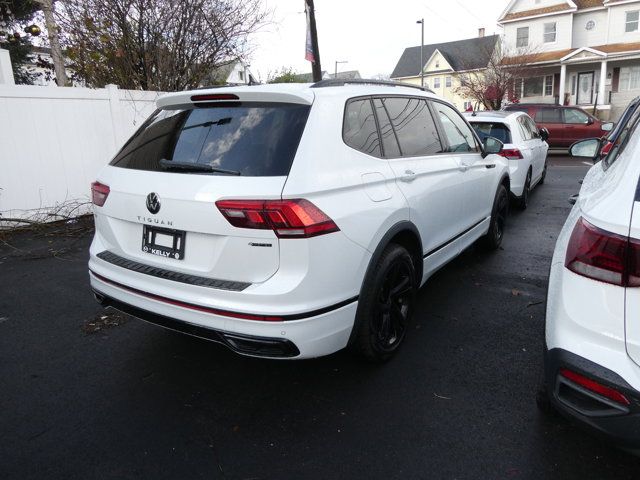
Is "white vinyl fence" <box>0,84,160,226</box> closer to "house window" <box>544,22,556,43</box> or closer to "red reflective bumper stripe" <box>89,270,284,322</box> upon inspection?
"red reflective bumper stripe" <box>89,270,284,322</box>

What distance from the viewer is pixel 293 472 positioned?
2.27m

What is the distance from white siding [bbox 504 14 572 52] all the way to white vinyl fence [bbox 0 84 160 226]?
29.5 m

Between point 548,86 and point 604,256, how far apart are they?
1401 inches

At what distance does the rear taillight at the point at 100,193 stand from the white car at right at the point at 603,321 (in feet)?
8.28

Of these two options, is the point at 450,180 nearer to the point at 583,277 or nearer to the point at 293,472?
the point at 583,277

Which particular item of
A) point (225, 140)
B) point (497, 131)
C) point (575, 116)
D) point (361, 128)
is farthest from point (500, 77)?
point (225, 140)

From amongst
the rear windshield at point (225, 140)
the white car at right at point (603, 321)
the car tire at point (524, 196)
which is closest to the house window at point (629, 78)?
the car tire at point (524, 196)

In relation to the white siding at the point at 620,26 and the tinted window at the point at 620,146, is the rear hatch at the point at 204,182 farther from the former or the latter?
the white siding at the point at 620,26

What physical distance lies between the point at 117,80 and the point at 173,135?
7361 millimetres

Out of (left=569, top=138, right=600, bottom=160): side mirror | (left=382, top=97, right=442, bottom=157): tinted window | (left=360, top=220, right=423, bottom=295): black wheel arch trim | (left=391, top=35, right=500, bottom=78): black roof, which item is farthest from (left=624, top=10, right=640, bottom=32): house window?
(left=360, top=220, right=423, bottom=295): black wheel arch trim

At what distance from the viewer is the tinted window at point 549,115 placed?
16.9 metres

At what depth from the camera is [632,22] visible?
93.1ft

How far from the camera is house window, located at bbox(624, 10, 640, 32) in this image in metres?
28.2

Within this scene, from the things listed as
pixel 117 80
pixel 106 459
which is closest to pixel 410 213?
pixel 106 459
